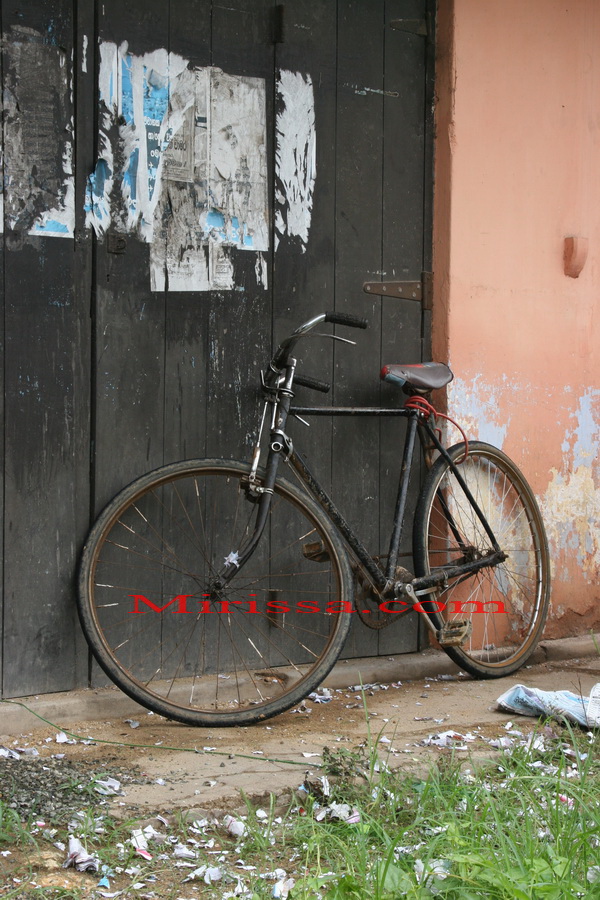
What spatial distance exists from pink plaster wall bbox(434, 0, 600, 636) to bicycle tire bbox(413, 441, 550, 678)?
16cm

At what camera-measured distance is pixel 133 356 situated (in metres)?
3.73

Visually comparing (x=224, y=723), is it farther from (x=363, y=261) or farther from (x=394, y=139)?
(x=394, y=139)

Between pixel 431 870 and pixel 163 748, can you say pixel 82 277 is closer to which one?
pixel 163 748

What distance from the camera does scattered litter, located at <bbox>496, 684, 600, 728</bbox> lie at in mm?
3590

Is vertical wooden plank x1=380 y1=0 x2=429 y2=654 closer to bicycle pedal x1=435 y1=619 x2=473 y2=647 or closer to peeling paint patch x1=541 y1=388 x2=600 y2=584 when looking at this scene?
bicycle pedal x1=435 y1=619 x2=473 y2=647

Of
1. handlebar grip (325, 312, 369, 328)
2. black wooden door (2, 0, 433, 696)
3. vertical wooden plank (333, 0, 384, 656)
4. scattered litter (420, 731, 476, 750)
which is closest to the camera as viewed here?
scattered litter (420, 731, 476, 750)

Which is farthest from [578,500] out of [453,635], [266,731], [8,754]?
[8,754]

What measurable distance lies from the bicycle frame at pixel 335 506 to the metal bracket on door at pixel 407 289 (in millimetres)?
502

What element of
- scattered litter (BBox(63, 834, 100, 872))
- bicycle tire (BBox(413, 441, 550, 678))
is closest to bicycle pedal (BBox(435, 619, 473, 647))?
bicycle tire (BBox(413, 441, 550, 678))

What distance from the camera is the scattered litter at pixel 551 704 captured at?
3.59 metres

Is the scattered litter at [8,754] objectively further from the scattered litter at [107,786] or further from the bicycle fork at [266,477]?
the bicycle fork at [266,477]

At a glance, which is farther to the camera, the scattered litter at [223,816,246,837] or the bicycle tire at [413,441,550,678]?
the bicycle tire at [413,441,550,678]

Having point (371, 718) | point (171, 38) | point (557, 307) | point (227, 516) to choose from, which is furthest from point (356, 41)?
point (371, 718)

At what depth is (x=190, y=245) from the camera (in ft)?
12.6
